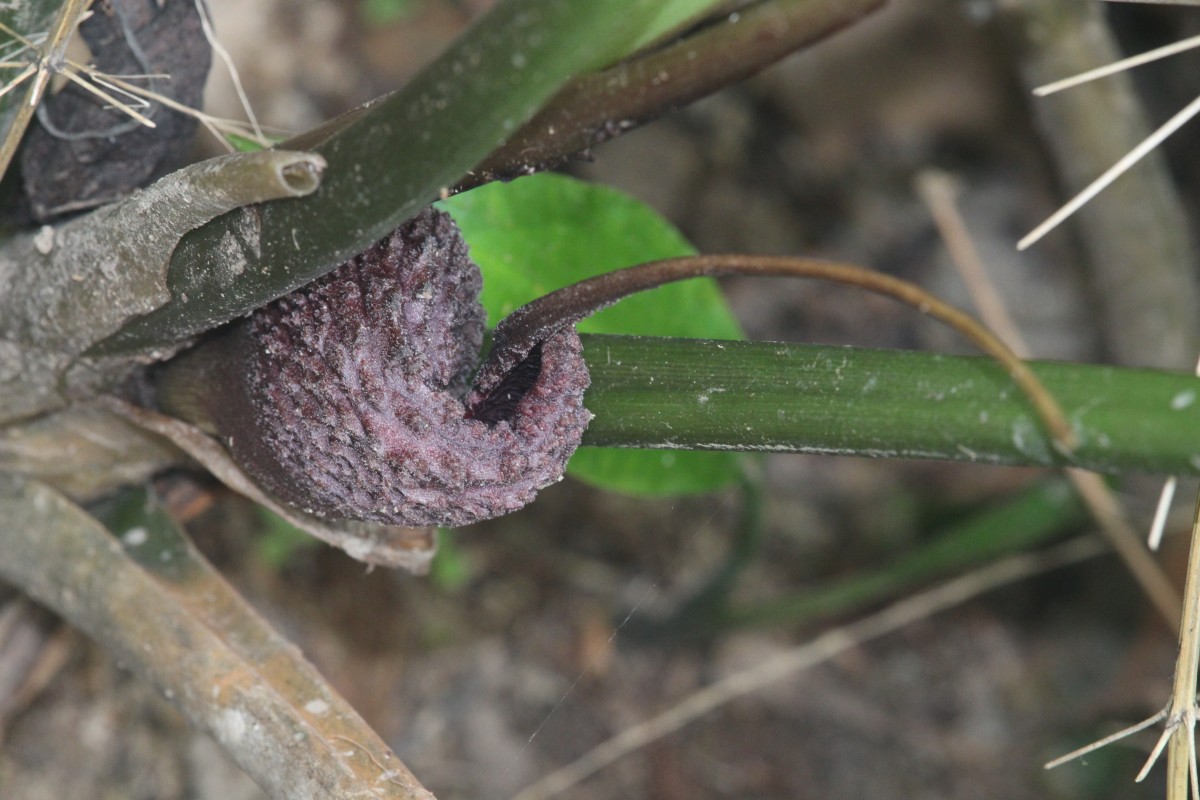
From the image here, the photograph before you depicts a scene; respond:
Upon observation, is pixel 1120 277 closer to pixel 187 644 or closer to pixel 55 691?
pixel 187 644

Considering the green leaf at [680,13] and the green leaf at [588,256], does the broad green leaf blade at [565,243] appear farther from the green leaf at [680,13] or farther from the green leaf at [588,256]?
the green leaf at [680,13]

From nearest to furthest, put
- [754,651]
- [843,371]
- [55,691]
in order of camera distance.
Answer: [843,371], [55,691], [754,651]

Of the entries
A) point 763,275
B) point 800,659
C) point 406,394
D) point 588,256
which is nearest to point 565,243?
point 588,256

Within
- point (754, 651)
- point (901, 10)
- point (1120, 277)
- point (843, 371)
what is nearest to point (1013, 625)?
point (754, 651)

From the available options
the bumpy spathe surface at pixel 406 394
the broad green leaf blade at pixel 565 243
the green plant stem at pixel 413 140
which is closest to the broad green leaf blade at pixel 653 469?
the broad green leaf blade at pixel 565 243

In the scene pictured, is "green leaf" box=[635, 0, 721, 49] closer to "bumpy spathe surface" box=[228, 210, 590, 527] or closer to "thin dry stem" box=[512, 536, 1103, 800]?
"bumpy spathe surface" box=[228, 210, 590, 527]

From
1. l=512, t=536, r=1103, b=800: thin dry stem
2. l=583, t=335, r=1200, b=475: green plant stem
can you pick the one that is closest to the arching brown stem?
l=583, t=335, r=1200, b=475: green plant stem

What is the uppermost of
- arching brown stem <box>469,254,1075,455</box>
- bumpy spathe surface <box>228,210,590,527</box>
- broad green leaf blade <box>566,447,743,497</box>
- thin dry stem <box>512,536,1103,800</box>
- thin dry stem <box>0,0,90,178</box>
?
thin dry stem <box>0,0,90,178</box>
